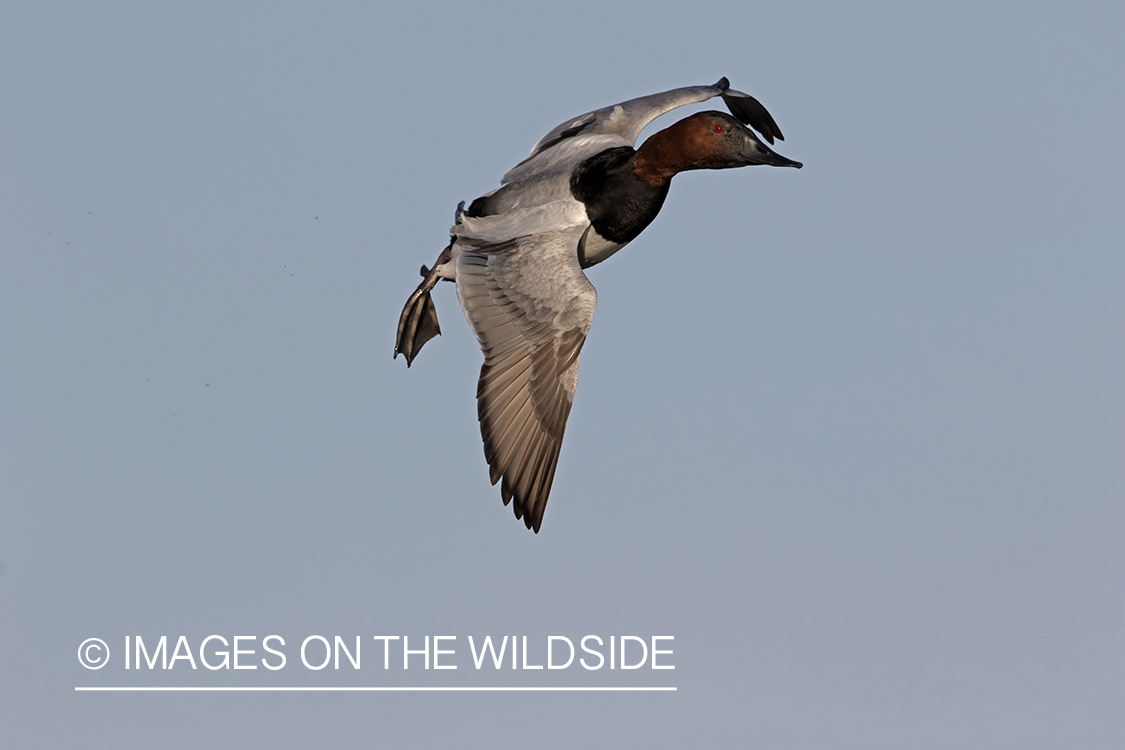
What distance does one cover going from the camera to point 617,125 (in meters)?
11.0

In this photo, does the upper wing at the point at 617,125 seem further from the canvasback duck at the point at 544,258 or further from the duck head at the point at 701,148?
the duck head at the point at 701,148

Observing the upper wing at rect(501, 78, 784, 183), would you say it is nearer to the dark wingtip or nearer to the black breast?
the dark wingtip

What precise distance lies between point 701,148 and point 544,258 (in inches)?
60.3

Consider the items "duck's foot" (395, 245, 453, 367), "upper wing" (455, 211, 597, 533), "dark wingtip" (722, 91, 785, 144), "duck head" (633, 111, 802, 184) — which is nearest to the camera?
"upper wing" (455, 211, 597, 533)

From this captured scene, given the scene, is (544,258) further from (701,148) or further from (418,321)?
(418,321)

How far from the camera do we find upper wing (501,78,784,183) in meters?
10.4

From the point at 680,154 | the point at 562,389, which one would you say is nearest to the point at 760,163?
the point at 680,154

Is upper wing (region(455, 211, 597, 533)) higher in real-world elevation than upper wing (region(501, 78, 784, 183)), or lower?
lower

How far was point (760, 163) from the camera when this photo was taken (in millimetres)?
9578

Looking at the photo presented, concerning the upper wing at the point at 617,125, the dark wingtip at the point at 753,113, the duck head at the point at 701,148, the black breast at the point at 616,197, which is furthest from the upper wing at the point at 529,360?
the dark wingtip at the point at 753,113

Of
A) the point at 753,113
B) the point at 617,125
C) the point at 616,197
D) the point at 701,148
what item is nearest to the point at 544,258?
the point at 616,197

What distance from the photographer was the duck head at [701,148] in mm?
9430

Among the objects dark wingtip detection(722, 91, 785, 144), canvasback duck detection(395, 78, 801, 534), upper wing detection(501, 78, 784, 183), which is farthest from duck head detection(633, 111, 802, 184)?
dark wingtip detection(722, 91, 785, 144)

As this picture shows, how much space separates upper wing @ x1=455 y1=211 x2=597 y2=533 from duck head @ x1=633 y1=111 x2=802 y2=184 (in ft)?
3.57
